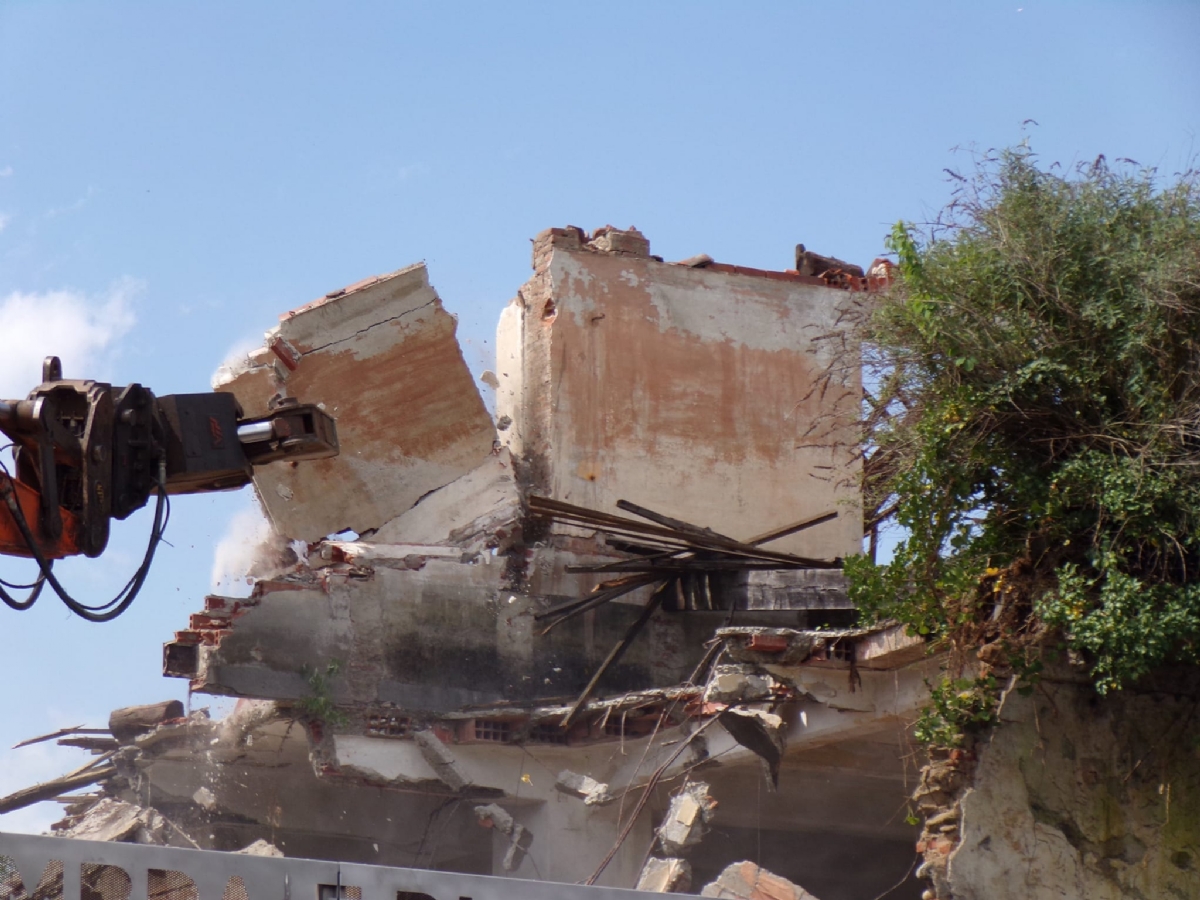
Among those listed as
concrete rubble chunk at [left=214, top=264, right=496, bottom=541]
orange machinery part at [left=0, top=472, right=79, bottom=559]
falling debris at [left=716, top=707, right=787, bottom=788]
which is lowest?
falling debris at [left=716, top=707, right=787, bottom=788]

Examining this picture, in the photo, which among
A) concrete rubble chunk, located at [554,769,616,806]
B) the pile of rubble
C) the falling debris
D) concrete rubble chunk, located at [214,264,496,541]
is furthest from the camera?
concrete rubble chunk, located at [214,264,496,541]

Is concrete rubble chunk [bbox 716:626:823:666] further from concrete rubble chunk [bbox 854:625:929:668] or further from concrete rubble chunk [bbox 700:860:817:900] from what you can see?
concrete rubble chunk [bbox 700:860:817:900]

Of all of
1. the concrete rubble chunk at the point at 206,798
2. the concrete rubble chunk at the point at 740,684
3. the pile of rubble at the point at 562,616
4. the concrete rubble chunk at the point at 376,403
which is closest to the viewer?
the concrete rubble chunk at the point at 740,684

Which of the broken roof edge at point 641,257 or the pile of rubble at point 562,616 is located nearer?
the pile of rubble at point 562,616

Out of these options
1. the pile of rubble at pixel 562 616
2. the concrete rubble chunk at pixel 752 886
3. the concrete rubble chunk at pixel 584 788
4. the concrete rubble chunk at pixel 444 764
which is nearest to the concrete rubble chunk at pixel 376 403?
the pile of rubble at pixel 562 616

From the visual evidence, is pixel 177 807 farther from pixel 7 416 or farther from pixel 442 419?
pixel 7 416

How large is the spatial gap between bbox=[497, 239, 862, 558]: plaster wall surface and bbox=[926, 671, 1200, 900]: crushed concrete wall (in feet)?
23.3

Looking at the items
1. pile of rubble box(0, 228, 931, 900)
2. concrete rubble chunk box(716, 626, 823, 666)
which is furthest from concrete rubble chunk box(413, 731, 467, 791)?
concrete rubble chunk box(716, 626, 823, 666)

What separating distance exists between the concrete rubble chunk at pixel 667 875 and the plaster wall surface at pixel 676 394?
199 inches

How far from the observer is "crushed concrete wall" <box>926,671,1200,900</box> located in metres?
9.70

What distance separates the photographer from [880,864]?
1479 centimetres

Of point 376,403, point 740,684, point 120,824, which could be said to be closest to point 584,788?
point 740,684

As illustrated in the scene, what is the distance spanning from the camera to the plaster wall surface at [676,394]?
17.0 m

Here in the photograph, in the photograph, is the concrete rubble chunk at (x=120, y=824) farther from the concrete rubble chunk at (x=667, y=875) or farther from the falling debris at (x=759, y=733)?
the falling debris at (x=759, y=733)
